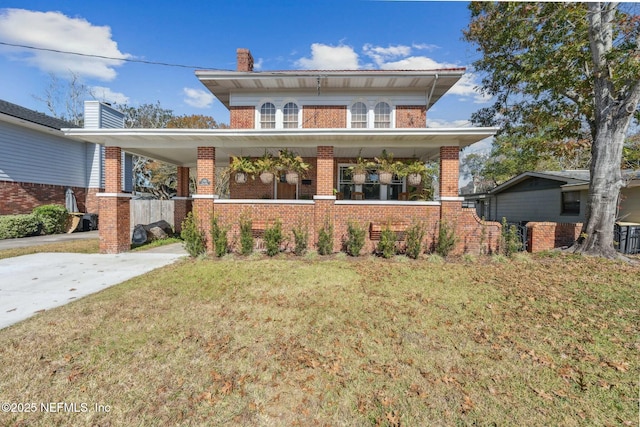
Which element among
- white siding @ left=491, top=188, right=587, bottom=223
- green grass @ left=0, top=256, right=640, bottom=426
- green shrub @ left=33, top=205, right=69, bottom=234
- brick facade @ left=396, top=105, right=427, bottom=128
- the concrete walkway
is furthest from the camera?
white siding @ left=491, top=188, right=587, bottom=223

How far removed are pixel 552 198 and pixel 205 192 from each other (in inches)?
646

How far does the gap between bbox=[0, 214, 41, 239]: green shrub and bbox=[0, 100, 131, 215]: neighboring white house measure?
118cm

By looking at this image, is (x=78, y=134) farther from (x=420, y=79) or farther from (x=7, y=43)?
(x=420, y=79)

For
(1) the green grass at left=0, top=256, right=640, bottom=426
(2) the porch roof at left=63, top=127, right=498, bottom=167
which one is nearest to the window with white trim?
(2) the porch roof at left=63, top=127, right=498, bottom=167

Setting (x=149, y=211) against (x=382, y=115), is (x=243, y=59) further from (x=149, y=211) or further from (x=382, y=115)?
(x=149, y=211)

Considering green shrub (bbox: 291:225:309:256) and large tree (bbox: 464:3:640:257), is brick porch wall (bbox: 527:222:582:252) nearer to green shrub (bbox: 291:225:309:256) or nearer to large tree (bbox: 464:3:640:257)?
large tree (bbox: 464:3:640:257)

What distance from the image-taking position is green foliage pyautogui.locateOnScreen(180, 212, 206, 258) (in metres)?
7.87

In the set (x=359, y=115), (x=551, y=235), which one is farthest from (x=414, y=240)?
(x=359, y=115)

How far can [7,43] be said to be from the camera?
30.9ft

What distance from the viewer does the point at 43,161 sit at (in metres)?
14.6

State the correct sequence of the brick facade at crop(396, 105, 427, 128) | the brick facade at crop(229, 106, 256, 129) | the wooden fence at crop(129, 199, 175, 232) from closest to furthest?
the brick facade at crop(396, 105, 427, 128)
the brick facade at crop(229, 106, 256, 129)
the wooden fence at crop(129, 199, 175, 232)

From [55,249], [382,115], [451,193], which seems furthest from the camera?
[382,115]

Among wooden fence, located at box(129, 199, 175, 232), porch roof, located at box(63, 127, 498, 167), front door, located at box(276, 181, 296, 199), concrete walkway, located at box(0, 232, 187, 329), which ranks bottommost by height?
concrete walkway, located at box(0, 232, 187, 329)

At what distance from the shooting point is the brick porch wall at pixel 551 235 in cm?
888
